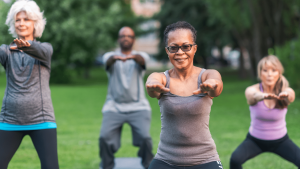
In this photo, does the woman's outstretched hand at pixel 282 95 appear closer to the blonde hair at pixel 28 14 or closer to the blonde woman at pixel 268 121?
the blonde woman at pixel 268 121

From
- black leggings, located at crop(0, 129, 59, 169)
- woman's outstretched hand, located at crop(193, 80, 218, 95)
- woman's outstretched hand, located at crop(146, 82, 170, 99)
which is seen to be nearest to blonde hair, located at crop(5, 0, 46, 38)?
black leggings, located at crop(0, 129, 59, 169)

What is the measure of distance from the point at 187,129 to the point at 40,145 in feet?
4.96

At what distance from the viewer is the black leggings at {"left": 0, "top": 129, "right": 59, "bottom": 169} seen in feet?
11.4

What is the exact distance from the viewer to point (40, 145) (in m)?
3.51

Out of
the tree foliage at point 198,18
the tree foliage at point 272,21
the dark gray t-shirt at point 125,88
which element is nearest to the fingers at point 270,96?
the dark gray t-shirt at point 125,88

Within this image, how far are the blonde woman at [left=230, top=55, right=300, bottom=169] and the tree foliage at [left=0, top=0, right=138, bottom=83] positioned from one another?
856 inches

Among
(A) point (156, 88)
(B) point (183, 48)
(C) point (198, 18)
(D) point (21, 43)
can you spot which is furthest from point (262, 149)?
(C) point (198, 18)

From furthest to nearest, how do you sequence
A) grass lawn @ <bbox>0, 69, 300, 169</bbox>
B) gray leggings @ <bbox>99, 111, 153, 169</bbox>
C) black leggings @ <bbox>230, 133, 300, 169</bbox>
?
grass lawn @ <bbox>0, 69, 300, 169</bbox> < gray leggings @ <bbox>99, 111, 153, 169</bbox> < black leggings @ <bbox>230, 133, 300, 169</bbox>

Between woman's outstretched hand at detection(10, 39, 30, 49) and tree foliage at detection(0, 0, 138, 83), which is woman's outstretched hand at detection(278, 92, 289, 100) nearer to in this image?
woman's outstretched hand at detection(10, 39, 30, 49)

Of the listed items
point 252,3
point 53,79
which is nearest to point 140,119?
point 252,3

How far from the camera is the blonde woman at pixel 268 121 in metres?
4.31

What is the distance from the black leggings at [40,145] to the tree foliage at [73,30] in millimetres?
22026

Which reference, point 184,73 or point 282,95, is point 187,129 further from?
point 282,95

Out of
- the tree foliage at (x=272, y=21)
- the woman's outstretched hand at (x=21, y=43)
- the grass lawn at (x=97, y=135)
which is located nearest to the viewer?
the woman's outstretched hand at (x=21, y=43)
